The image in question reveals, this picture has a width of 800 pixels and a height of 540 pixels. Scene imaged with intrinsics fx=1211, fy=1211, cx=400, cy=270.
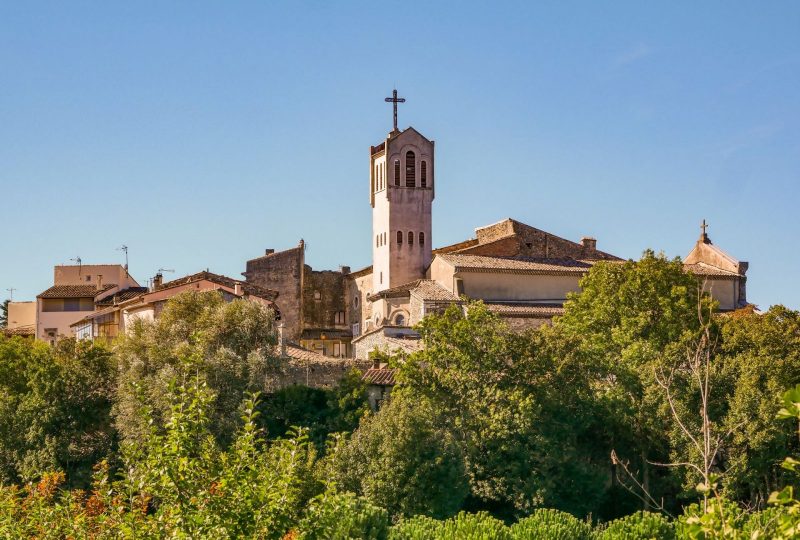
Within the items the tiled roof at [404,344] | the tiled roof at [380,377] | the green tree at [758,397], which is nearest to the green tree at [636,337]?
the green tree at [758,397]

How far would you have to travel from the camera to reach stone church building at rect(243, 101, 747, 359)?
2435 inches

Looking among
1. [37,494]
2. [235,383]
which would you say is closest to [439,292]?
[235,383]

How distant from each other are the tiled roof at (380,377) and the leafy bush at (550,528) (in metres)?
12.4

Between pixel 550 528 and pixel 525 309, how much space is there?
2688 centimetres

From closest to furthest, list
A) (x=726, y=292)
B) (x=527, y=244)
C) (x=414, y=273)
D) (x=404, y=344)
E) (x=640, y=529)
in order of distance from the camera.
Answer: (x=640, y=529) < (x=404, y=344) < (x=726, y=292) < (x=527, y=244) < (x=414, y=273)

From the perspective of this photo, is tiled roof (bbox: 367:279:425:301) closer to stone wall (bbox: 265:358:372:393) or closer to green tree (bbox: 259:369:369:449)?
stone wall (bbox: 265:358:372:393)

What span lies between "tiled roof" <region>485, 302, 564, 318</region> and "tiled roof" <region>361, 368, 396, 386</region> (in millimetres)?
9673

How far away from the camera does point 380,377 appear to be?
4766cm

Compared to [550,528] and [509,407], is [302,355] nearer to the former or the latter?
[509,407]

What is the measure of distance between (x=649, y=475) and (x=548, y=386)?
194 inches

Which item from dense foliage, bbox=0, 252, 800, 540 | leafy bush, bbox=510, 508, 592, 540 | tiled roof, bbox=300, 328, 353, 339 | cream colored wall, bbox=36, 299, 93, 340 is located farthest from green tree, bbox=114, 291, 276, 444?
cream colored wall, bbox=36, 299, 93, 340

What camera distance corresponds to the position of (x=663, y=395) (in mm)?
41844

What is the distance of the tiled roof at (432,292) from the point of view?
2360 inches

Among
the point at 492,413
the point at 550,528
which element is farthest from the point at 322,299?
the point at 550,528
